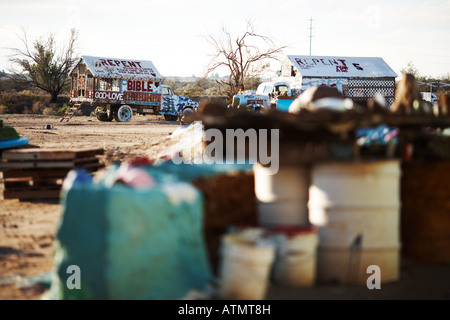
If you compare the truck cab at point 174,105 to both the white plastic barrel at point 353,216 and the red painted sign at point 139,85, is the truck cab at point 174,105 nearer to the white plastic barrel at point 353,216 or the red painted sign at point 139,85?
the red painted sign at point 139,85

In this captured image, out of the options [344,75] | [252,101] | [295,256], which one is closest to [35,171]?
[295,256]

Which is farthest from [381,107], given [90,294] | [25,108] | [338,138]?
[25,108]

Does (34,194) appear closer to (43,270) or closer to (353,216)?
(43,270)

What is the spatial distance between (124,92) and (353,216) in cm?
2860

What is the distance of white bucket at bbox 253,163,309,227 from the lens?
17.7 ft

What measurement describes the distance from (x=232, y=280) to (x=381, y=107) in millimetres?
2069

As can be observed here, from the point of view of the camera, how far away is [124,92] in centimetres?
3269

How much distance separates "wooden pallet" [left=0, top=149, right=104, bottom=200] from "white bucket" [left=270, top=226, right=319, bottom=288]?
18.6 ft

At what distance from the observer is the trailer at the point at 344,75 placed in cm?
3497

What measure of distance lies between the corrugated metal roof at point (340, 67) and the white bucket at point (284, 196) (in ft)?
98.0

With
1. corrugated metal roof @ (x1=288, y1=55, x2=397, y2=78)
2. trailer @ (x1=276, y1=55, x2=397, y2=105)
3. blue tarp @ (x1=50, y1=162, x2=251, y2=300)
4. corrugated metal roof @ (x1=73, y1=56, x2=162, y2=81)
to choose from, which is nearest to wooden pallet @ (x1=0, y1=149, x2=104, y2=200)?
blue tarp @ (x1=50, y1=162, x2=251, y2=300)

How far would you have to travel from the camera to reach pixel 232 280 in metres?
4.54

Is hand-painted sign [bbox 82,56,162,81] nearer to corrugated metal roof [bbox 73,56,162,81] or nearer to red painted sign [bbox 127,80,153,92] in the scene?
corrugated metal roof [bbox 73,56,162,81]
